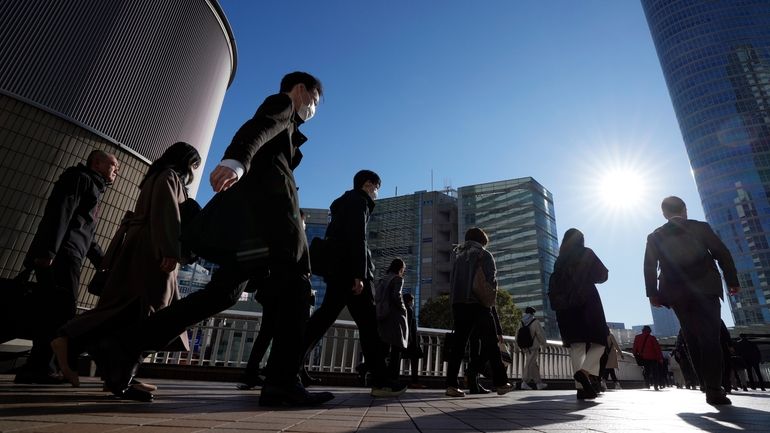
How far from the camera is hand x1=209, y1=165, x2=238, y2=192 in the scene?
1.62 metres

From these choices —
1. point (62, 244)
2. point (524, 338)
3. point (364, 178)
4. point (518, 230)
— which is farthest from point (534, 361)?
point (518, 230)

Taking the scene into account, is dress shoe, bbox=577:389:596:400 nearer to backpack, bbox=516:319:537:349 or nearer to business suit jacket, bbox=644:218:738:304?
business suit jacket, bbox=644:218:738:304

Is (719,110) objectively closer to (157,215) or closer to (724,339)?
(724,339)

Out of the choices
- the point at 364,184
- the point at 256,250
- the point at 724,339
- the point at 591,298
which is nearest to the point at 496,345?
the point at 591,298

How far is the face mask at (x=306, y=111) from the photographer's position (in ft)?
8.11

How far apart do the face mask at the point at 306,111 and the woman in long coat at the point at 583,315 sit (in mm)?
3277

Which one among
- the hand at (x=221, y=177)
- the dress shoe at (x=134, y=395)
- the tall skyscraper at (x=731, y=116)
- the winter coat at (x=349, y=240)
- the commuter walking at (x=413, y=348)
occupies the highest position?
the tall skyscraper at (x=731, y=116)

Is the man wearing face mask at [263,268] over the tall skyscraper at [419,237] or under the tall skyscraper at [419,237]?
under

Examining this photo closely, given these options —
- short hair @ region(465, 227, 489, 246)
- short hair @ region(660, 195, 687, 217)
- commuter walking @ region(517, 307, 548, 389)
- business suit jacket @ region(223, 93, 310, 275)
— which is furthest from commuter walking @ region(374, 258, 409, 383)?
commuter walking @ region(517, 307, 548, 389)

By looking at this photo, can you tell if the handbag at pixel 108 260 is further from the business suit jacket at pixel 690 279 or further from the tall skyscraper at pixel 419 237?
the tall skyscraper at pixel 419 237

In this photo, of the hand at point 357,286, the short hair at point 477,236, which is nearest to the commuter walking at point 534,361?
the short hair at point 477,236

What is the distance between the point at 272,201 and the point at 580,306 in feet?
11.8

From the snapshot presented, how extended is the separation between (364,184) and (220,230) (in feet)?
6.46

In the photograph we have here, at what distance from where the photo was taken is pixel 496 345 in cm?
439
